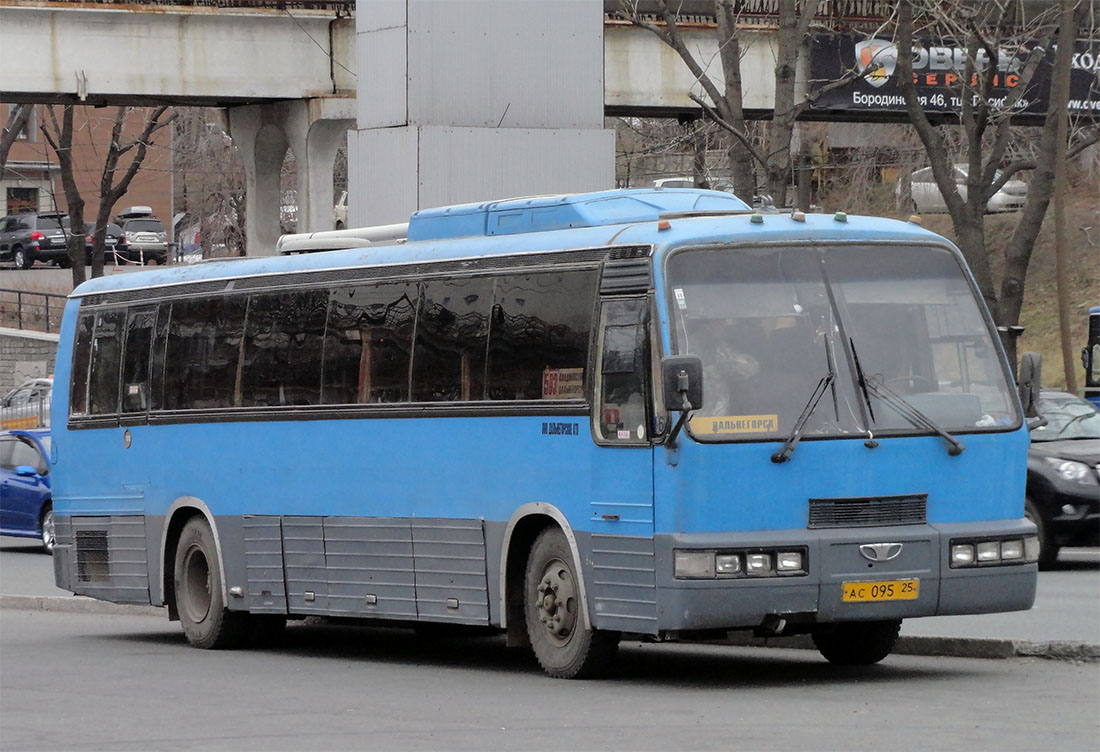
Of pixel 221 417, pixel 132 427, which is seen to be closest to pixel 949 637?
pixel 221 417

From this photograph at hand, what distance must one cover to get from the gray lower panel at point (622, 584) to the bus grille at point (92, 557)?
6253mm

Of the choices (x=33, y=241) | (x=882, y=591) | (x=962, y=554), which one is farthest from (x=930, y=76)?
(x=33, y=241)

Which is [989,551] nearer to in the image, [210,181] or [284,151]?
[284,151]

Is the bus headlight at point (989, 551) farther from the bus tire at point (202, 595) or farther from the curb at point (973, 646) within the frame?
the bus tire at point (202, 595)

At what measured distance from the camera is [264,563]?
14508 millimetres

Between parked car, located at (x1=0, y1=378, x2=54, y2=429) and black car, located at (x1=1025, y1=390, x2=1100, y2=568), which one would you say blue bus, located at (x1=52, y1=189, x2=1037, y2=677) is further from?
parked car, located at (x1=0, y1=378, x2=54, y2=429)

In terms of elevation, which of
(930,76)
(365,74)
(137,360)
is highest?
(930,76)

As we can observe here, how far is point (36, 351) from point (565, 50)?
3001 cm

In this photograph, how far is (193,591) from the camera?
15445 mm

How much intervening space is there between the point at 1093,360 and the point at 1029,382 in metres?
21.6

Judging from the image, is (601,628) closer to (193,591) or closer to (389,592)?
(389,592)

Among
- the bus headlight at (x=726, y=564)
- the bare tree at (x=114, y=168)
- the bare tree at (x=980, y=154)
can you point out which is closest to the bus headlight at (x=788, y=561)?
the bus headlight at (x=726, y=564)

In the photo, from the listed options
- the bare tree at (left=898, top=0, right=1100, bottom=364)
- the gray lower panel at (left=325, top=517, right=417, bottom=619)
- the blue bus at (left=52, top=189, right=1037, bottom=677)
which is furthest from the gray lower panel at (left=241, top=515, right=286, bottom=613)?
the bare tree at (left=898, top=0, right=1100, bottom=364)

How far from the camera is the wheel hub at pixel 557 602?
11523 mm
